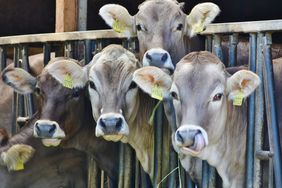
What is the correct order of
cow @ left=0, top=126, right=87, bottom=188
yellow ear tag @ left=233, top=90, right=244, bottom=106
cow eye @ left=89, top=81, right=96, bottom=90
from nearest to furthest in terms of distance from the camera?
yellow ear tag @ left=233, top=90, right=244, bottom=106 → cow eye @ left=89, top=81, right=96, bottom=90 → cow @ left=0, top=126, right=87, bottom=188

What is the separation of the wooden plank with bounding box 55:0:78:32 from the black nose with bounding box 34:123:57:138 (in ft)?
4.43

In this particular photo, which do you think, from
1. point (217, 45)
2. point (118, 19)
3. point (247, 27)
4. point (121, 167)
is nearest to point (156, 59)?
point (217, 45)

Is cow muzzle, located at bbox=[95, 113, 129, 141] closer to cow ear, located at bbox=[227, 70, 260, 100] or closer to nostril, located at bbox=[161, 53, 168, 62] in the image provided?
nostril, located at bbox=[161, 53, 168, 62]

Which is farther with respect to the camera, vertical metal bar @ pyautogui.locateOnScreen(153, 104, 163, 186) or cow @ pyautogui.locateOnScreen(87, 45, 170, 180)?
vertical metal bar @ pyautogui.locateOnScreen(153, 104, 163, 186)

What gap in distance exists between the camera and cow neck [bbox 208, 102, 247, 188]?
17.1 feet

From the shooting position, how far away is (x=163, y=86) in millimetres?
5258

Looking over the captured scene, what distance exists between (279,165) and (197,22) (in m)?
1.51

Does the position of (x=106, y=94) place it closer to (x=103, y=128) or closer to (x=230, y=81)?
(x=103, y=128)

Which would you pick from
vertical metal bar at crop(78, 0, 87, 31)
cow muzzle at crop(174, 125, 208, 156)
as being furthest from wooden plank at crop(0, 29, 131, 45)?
cow muzzle at crop(174, 125, 208, 156)

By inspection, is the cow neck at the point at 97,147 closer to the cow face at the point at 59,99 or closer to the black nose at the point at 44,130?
the cow face at the point at 59,99

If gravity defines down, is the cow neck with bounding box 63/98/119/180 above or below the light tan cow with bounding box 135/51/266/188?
below

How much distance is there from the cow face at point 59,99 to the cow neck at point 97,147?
17cm

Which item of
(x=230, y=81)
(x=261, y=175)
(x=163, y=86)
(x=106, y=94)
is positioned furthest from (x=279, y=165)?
(x=106, y=94)

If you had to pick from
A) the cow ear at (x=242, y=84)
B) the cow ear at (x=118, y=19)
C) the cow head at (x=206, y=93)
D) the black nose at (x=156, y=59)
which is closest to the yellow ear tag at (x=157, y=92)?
the cow head at (x=206, y=93)
